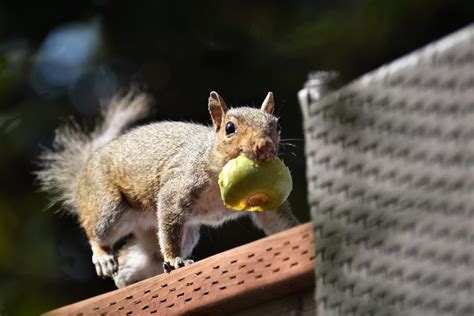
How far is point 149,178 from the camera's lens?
3.76 m

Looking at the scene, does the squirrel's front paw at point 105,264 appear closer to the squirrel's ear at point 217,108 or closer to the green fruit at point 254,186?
the squirrel's ear at point 217,108

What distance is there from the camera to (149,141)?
389 cm

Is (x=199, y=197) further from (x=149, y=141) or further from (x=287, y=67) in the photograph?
(x=287, y=67)

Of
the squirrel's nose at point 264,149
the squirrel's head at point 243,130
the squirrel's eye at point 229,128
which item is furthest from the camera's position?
the squirrel's eye at point 229,128

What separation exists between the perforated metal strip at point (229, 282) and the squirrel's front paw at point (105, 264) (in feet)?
5.16

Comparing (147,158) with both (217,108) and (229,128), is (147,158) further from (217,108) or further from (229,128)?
(229,128)

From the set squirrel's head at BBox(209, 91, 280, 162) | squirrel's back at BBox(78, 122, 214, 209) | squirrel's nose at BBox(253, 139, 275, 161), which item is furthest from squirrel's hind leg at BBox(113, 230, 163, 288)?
squirrel's nose at BBox(253, 139, 275, 161)

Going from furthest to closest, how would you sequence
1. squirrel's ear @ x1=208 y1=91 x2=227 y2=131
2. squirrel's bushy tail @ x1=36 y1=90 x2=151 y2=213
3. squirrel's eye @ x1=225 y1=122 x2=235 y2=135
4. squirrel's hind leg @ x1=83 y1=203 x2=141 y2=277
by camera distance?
squirrel's bushy tail @ x1=36 y1=90 x2=151 y2=213, squirrel's hind leg @ x1=83 y1=203 x2=141 y2=277, squirrel's ear @ x1=208 y1=91 x2=227 y2=131, squirrel's eye @ x1=225 y1=122 x2=235 y2=135

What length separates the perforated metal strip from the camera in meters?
1.91

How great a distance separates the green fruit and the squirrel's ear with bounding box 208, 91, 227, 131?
0.74m

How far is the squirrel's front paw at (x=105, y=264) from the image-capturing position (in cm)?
392

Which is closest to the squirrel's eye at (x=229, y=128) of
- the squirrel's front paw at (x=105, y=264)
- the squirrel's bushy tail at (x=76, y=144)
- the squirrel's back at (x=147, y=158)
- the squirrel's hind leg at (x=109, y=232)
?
the squirrel's back at (x=147, y=158)

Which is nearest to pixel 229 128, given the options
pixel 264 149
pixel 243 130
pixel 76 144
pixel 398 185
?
pixel 243 130

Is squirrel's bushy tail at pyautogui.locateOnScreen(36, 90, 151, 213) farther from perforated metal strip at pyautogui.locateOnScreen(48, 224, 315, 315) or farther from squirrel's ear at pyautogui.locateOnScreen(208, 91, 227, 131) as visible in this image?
perforated metal strip at pyautogui.locateOnScreen(48, 224, 315, 315)
